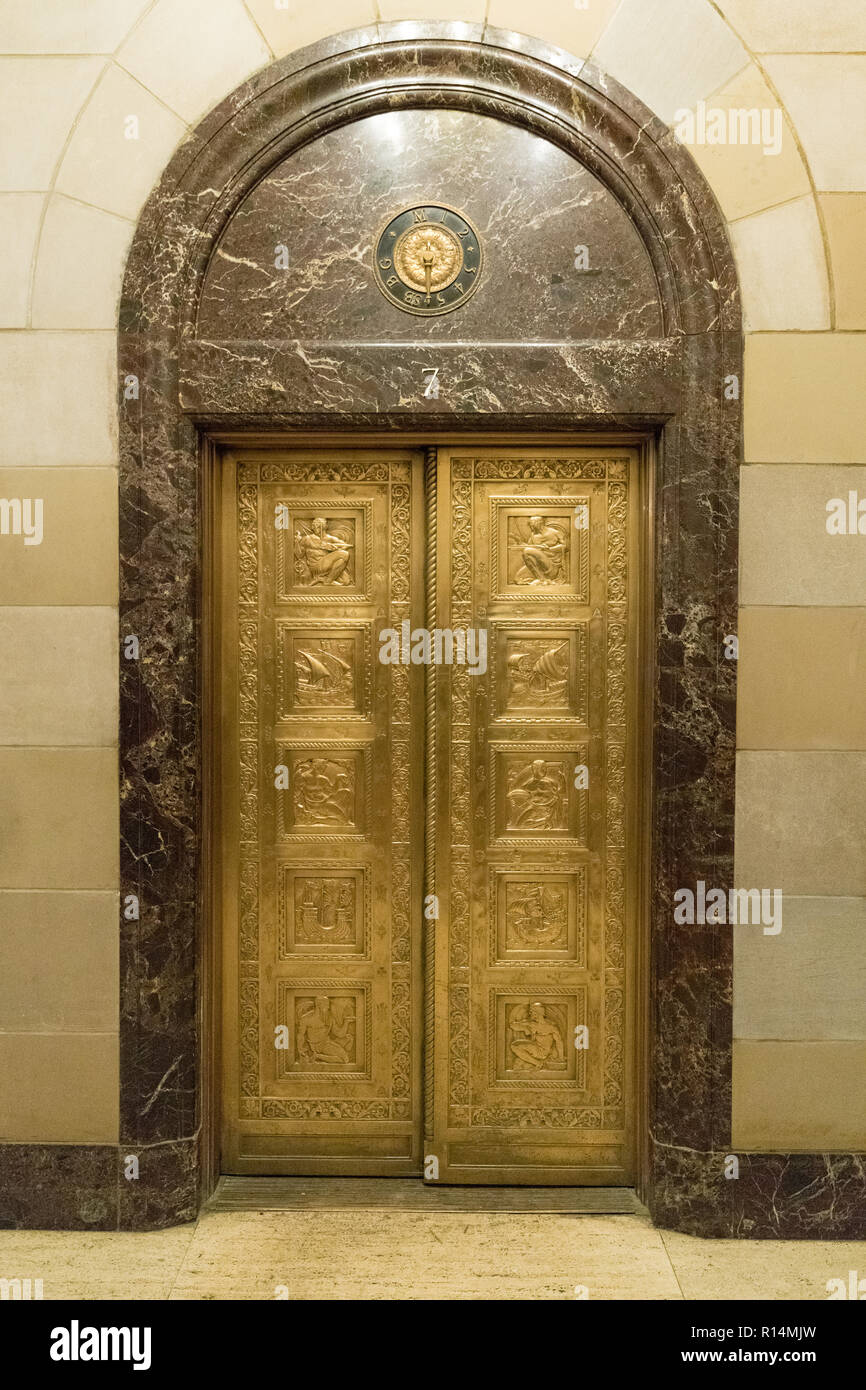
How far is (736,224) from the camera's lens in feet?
10.7

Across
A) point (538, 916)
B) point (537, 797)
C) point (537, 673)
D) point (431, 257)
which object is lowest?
point (538, 916)

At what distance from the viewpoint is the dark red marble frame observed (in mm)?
3270

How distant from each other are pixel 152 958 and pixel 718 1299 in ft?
6.55

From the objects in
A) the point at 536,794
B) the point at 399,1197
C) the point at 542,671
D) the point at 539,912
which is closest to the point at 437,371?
Answer: the point at 542,671

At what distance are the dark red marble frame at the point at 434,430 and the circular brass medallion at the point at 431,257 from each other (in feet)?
0.62

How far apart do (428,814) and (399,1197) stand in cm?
130

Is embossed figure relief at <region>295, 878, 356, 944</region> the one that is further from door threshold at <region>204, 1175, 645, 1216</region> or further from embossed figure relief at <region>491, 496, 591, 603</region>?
embossed figure relief at <region>491, 496, 591, 603</region>

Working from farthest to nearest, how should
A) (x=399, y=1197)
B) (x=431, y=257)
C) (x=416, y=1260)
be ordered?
(x=399, y=1197), (x=431, y=257), (x=416, y=1260)

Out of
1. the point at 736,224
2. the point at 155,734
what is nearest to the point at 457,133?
the point at 736,224

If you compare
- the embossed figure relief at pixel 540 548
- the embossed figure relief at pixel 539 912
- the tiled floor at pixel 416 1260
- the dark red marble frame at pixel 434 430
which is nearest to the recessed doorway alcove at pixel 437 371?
the dark red marble frame at pixel 434 430

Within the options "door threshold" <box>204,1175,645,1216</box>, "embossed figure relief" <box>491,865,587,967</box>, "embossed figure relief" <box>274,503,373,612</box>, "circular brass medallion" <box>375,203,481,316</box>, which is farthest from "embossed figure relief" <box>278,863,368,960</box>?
"circular brass medallion" <box>375,203,481,316</box>

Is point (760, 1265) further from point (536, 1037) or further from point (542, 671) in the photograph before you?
point (542, 671)

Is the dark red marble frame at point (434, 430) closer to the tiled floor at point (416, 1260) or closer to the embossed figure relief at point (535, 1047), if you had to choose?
the tiled floor at point (416, 1260)

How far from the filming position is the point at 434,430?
339 cm
